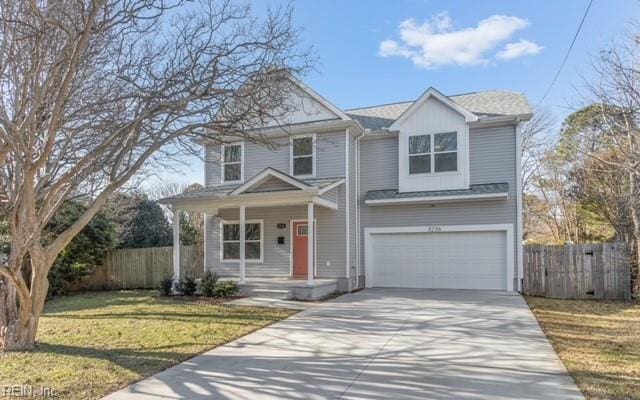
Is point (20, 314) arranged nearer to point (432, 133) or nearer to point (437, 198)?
point (437, 198)

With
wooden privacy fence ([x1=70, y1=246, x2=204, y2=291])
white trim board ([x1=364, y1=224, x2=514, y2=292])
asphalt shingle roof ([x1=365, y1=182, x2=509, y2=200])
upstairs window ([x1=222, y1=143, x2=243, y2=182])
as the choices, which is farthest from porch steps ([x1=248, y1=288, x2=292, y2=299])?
wooden privacy fence ([x1=70, y1=246, x2=204, y2=291])

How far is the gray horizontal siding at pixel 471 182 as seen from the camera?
13453 millimetres

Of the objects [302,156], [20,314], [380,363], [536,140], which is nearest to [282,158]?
[302,156]

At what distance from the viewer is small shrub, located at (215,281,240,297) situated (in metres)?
12.4

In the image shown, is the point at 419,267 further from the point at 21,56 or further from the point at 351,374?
the point at 21,56

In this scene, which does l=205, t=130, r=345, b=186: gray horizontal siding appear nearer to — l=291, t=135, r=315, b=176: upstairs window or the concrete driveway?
l=291, t=135, r=315, b=176: upstairs window

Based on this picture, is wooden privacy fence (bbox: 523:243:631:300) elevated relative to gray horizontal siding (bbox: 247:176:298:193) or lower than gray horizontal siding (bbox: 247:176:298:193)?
lower

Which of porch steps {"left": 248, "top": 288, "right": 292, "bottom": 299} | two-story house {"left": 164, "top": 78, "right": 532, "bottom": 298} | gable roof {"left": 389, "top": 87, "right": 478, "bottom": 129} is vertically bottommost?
porch steps {"left": 248, "top": 288, "right": 292, "bottom": 299}

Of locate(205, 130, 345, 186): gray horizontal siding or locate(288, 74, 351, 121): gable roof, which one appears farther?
locate(205, 130, 345, 186): gray horizontal siding

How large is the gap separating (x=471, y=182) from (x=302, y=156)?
5705 millimetres

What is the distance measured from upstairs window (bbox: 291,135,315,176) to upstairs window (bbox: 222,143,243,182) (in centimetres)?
211

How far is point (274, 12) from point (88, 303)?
9.81 m

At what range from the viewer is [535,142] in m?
24.0

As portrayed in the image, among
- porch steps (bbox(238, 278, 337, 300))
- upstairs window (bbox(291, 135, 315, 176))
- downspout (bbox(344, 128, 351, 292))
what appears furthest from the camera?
upstairs window (bbox(291, 135, 315, 176))
